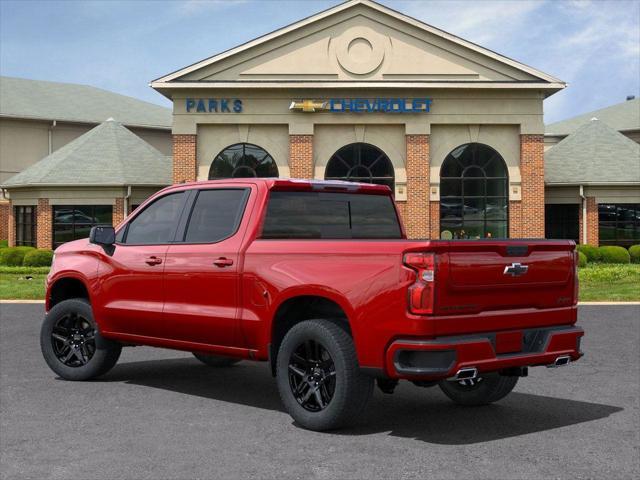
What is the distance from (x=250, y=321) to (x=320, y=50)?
27.0 metres

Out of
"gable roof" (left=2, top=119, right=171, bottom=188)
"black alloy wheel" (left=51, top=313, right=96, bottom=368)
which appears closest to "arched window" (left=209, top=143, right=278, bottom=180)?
"gable roof" (left=2, top=119, right=171, bottom=188)

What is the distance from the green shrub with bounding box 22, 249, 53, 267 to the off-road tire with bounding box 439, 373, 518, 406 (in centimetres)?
2872

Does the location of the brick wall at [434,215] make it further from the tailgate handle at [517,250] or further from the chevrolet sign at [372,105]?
the tailgate handle at [517,250]

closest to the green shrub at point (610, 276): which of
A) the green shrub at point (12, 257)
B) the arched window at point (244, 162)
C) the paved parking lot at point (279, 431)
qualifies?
the arched window at point (244, 162)

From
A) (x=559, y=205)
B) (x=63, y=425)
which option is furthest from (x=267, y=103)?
(x=63, y=425)

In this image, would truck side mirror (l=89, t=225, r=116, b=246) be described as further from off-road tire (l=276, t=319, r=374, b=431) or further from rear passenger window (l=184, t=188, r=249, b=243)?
off-road tire (l=276, t=319, r=374, b=431)

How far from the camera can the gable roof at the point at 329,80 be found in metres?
32.1

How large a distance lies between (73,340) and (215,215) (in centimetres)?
258

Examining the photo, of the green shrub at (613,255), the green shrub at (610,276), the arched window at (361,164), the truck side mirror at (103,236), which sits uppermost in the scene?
the arched window at (361,164)

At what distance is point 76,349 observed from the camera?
9.04m

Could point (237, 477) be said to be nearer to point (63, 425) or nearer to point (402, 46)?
point (63, 425)

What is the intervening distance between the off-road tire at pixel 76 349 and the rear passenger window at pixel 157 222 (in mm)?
1031

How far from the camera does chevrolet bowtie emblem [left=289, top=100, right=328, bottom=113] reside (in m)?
32.2

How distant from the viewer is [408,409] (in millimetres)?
7449
